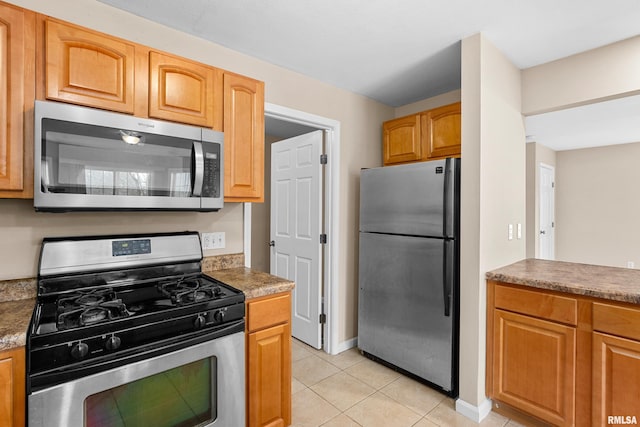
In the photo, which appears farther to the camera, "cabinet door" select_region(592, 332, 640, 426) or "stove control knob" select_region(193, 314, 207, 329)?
"cabinet door" select_region(592, 332, 640, 426)

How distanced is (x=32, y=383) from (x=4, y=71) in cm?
117

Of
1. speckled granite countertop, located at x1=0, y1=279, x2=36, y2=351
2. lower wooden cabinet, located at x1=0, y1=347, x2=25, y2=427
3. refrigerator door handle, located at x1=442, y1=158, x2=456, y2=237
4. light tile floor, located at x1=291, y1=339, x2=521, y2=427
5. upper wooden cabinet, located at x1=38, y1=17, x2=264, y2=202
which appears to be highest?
upper wooden cabinet, located at x1=38, y1=17, x2=264, y2=202

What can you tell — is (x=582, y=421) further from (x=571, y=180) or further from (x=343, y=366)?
(x=571, y=180)

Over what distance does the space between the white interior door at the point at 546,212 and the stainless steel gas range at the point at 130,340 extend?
17.1 feet

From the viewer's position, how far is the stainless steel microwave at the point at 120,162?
4.21 feet

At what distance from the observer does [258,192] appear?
1.98 metres

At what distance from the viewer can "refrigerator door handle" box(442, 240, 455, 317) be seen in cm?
211

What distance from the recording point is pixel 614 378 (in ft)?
5.19

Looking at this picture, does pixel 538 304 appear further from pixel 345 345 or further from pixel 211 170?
pixel 211 170

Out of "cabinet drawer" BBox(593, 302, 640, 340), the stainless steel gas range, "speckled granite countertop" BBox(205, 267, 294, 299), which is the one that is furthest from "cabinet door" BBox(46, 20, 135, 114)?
"cabinet drawer" BBox(593, 302, 640, 340)

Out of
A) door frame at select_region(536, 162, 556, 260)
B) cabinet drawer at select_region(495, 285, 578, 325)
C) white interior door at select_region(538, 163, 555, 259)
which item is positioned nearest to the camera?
cabinet drawer at select_region(495, 285, 578, 325)

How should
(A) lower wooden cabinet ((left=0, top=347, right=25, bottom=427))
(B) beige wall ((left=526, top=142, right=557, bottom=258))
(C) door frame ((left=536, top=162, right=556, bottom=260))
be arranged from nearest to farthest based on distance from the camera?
(A) lower wooden cabinet ((left=0, top=347, right=25, bottom=427)) → (B) beige wall ((left=526, top=142, right=557, bottom=258)) → (C) door frame ((left=536, top=162, right=556, bottom=260))

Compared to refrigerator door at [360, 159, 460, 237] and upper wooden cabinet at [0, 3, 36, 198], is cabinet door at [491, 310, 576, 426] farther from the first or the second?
upper wooden cabinet at [0, 3, 36, 198]

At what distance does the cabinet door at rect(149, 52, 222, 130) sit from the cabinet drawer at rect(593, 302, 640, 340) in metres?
2.24
